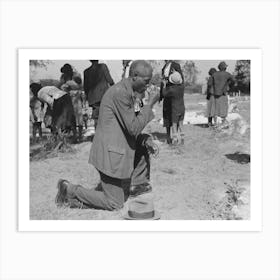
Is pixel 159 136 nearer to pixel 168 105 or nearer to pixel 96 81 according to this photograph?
Answer: pixel 168 105

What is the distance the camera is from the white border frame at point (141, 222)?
19.0 ft

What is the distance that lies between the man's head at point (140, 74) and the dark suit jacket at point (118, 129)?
6 cm

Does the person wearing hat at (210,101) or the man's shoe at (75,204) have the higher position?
the person wearing hat at (210,101)

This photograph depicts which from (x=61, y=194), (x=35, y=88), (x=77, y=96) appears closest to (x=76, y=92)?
(x=77, y=96)

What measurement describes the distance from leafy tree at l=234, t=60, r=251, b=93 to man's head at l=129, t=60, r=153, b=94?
2.70 ft

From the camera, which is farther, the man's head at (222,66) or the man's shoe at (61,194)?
the man's head at (222,66)

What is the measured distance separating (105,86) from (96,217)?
46.5 inches

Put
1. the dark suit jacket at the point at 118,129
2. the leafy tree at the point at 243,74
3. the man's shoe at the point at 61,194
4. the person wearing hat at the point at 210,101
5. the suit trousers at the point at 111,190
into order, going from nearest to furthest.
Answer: the dark suit jacket at the point at 118,129 → the suit trousers at the point at 111,190 → the man's shoe at the point at 61,194 → the leafy tree at the point at 243,74 → the person wearing hat at the point at 210,101

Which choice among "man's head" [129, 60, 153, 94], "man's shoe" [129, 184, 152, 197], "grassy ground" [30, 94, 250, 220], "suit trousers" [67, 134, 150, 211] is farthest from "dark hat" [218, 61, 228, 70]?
"man's shoe" [129, 184, 152, 197]

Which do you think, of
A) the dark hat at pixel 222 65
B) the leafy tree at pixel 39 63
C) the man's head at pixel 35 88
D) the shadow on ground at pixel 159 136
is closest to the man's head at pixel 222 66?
the dark hat at pixel 222 65

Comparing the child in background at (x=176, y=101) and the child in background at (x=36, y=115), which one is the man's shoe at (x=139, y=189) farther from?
the child in background at (x=36, y=115)

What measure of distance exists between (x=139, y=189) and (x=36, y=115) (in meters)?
1.14

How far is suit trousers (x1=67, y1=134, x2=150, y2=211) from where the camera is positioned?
18.7 feet
